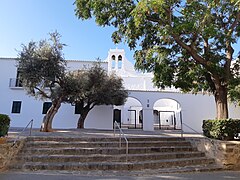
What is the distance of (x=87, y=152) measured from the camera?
6582 millimetres

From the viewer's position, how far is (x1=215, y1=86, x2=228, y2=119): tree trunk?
7.51 metres

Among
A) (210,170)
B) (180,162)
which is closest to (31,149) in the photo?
(180,162)

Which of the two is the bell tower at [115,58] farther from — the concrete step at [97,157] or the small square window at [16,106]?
the concrete step at [97,157]

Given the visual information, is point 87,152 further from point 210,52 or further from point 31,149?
point 210,52

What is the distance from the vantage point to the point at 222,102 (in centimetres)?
762

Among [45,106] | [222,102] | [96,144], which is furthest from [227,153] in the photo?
[45,106]

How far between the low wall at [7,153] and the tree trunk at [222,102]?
287 inches

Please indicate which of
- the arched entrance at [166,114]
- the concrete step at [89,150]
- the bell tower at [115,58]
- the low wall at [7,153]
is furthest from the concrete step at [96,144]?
the bell tower at [115,58]

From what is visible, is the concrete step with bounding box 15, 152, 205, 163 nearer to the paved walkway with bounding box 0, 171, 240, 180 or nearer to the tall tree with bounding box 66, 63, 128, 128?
the paved walkway with bounding box 0, 171, 240, 180

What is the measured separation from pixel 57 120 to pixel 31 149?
1124 centimetres

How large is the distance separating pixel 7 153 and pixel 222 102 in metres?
7.62

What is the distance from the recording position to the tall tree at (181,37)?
23.0 ft

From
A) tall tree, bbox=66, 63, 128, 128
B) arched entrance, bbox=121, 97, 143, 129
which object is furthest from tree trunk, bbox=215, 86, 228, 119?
arched entrance, bbox=121, 97, 143, 129

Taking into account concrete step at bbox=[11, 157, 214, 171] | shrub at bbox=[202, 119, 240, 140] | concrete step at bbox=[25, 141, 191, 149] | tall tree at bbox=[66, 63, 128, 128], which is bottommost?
concrete step at bbox=[11, 157, 214, 171]
